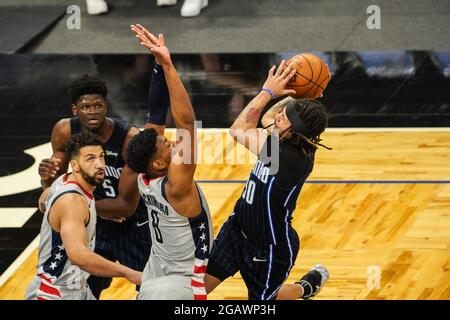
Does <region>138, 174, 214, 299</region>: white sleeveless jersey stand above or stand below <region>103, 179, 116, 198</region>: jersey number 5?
below

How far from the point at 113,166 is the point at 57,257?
1.20m

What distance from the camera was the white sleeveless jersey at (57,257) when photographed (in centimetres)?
693

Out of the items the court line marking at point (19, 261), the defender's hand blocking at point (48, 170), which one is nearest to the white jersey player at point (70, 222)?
the defender's hand blocking at point (48, 170)

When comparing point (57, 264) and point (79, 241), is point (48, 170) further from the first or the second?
point (79, 241)

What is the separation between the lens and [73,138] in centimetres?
713

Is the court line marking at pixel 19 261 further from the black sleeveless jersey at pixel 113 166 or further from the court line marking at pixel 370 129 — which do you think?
the court line marking at pixel 370 129

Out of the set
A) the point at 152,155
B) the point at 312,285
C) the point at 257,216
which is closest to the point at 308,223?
the point at 312,285

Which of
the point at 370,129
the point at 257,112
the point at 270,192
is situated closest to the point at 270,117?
the point at 257,112

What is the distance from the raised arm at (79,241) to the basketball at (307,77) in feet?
5.62

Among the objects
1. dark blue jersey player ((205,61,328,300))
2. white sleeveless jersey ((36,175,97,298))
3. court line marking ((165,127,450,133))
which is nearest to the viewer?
white sleeveless jersey ((36,175,97,298))

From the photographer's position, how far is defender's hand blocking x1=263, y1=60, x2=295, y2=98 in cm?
736

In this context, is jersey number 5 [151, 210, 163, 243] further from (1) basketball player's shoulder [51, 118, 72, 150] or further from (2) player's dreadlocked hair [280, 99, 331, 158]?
(1) basketball player's shoulder [51, 118, 72, 150]

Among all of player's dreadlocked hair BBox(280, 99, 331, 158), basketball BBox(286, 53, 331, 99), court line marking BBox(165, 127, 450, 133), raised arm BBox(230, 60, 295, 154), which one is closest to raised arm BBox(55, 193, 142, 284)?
raised arm BBox(230, 60, 295, 154)

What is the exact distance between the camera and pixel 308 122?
7.11m
